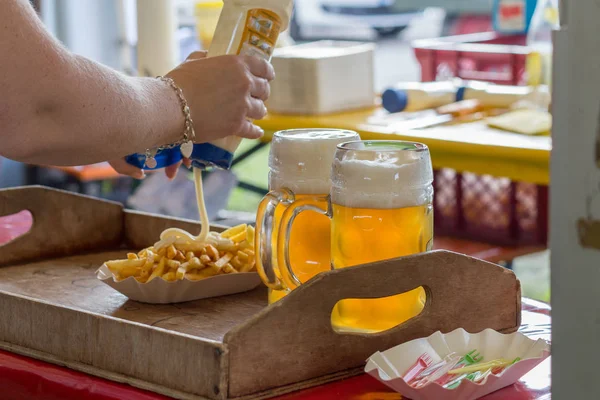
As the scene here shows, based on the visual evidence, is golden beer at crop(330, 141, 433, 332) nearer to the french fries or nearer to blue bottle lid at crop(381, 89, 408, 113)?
the french fries

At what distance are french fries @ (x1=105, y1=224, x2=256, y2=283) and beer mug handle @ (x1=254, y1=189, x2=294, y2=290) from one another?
0.13m

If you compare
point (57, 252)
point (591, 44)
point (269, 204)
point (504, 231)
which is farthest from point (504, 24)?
point (591, 44)

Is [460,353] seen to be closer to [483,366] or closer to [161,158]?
[483,366]

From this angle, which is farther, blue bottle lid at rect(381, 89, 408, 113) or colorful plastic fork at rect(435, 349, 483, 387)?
blue bottle lid at rect(381, 89, 408, 113)

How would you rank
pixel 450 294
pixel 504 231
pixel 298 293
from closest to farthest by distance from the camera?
pixel 298 293
pixel 450 294
pixel 504 231

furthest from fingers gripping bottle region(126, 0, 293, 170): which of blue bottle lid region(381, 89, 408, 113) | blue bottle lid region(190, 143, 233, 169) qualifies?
blue bottle lid region(381, 89, 408, 113)

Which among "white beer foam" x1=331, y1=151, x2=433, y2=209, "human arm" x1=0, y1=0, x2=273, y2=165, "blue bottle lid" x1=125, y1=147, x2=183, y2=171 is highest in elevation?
"human arm" x1=0, y1=0, x2=273, y2=165

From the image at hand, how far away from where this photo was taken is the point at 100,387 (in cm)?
92

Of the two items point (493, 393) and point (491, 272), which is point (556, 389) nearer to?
point (493, 393)

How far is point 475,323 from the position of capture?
3.36 ft

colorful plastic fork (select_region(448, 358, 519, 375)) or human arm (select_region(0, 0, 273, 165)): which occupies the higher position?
human arm (select_region(0, 0, 273, 165))

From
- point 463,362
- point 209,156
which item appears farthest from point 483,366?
point 209,156

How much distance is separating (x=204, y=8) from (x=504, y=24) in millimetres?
1017

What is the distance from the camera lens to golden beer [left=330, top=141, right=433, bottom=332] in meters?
0.95
